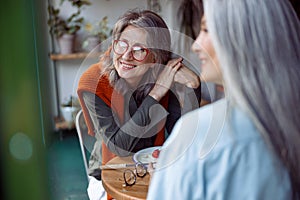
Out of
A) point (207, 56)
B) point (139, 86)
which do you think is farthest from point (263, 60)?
point (139, 86)

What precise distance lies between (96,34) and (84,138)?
0.15m

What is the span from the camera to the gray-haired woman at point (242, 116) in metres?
0.55

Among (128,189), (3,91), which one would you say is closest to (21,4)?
(3,91)

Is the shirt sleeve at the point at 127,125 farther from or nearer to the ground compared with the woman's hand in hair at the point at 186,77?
nearer to the ground

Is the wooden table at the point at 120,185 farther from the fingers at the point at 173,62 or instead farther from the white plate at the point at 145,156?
the fingers at the point at 173,62

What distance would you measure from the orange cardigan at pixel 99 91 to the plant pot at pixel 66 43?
0.15ft

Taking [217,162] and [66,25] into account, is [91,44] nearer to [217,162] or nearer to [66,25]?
[66,25]

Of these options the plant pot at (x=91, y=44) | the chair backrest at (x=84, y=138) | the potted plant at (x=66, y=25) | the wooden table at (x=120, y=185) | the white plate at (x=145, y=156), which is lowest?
the wooden table at (x=120, y=185)

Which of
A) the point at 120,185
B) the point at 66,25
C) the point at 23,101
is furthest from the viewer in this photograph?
the point at 120,185

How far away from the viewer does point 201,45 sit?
0.59 metres

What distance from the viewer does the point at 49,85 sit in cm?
52

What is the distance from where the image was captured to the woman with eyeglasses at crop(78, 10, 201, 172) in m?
0.61

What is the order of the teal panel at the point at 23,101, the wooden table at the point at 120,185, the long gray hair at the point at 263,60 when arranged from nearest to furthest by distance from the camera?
the teal panel at the point at 23,101 < the long gray hair at the point at 263,60 < the wooden table at the point at 120,185

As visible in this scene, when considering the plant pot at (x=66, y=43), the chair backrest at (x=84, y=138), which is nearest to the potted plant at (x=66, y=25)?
the plant pot at (x=66, y=43)
